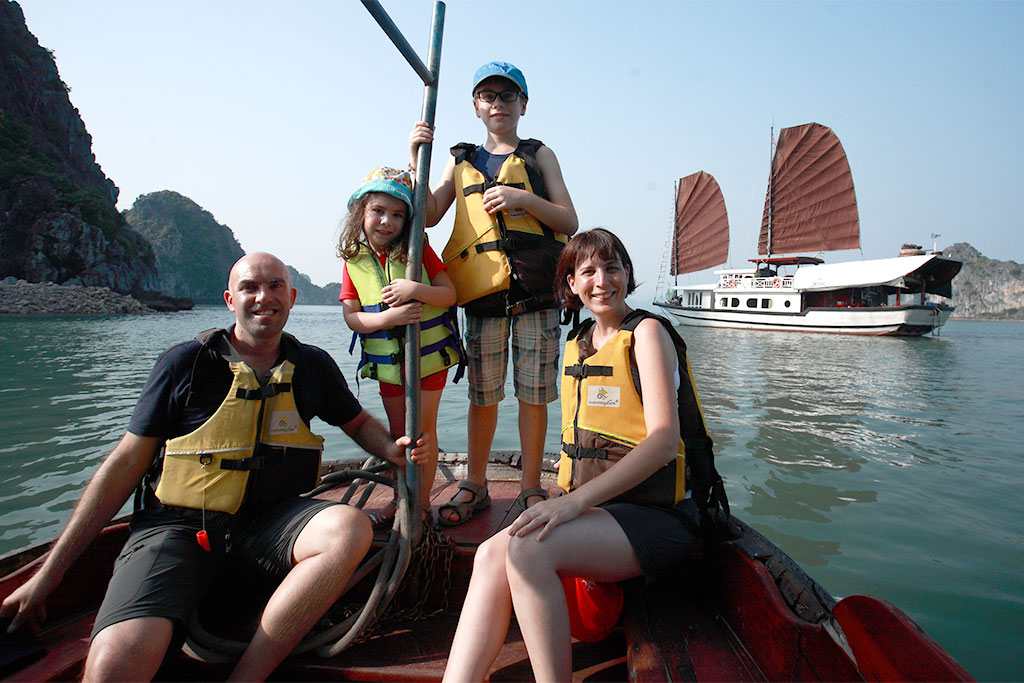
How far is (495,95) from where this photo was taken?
103 inches

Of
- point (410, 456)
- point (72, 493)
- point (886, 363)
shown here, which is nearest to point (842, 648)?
point (410, 456)

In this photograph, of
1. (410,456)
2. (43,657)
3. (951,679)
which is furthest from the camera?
(410,456)

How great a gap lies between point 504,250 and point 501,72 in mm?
871

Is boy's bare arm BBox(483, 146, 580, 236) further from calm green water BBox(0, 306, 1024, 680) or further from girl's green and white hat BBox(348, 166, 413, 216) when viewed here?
calm green water BBox(0, 306, 1024, 680)

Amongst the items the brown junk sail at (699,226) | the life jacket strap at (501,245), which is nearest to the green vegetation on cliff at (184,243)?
the brown junk sail at (699,226)

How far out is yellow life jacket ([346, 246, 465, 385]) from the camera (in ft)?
7.70

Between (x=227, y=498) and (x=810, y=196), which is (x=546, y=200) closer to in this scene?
(x=227, y=498)

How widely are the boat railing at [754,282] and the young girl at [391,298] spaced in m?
34.3

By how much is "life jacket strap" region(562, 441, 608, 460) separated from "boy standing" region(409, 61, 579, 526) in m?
0.51

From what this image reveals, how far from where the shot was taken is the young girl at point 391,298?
89.3 inches

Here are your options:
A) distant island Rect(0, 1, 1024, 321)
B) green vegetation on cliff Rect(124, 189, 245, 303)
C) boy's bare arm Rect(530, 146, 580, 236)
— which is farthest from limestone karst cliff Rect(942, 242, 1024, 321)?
green vegetation on cliff Rect(124, 189, 245, 303)

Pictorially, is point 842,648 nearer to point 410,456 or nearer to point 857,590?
point 410,456

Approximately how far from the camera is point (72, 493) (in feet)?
15.7

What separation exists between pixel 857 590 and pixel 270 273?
4003 millimetres
